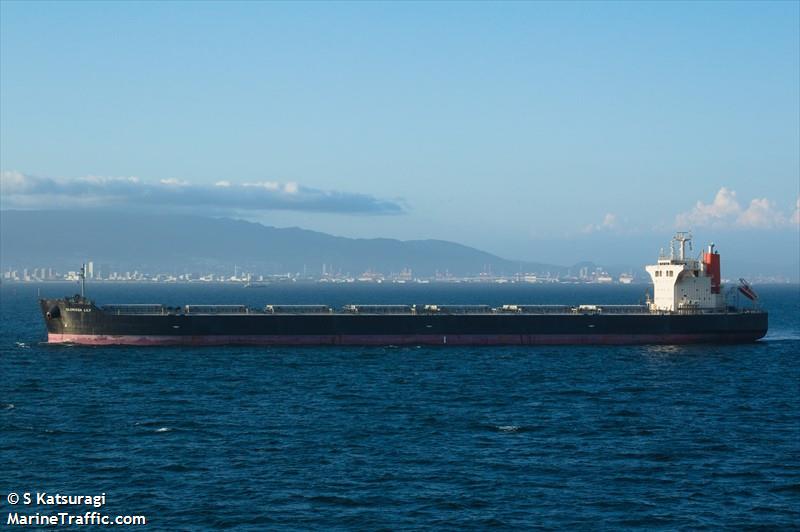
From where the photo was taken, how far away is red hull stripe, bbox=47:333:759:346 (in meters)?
82.0

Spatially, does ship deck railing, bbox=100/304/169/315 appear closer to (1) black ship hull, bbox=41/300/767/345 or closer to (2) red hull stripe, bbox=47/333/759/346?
(1) black ship hull, bbox=41/300/767/345

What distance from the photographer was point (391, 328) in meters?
83.8

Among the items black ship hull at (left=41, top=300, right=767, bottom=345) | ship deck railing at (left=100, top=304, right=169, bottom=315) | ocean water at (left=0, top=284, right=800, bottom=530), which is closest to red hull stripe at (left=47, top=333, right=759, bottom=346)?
black ship hull at (left=41, top=300, right=767, bottom=345)

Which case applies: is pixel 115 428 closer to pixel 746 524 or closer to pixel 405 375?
pixel 405 375

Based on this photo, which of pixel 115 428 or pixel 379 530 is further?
pixel 115 428

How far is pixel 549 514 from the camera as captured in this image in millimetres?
33438

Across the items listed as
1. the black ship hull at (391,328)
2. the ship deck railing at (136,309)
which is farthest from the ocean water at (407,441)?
the ship deck railing at (136,309)

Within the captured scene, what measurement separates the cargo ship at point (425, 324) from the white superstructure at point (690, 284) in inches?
3.5

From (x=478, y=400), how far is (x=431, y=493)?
67.5ft

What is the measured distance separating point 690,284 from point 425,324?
24.4 metres

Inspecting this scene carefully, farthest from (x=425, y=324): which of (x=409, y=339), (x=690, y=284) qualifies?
(x=690, y=284)

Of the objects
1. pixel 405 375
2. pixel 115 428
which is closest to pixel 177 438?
pixel 115 428

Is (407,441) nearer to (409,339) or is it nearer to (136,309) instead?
(409,339)

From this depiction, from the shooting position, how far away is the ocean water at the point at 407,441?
34031 millimetres
